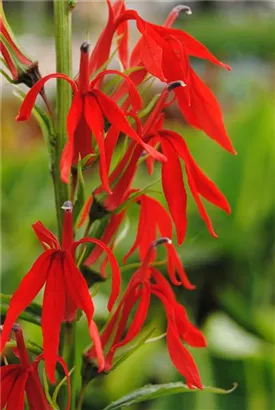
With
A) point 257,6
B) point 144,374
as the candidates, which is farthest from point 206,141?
point 257,6

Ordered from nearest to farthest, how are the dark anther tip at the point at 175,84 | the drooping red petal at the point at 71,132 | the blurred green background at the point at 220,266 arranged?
1. the drooping red petal at the point at 71,132
2. the dark anther tip at the point at 175,84
3. the blurred green background at the point at 220,266

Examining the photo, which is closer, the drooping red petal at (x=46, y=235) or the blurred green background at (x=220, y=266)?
the drooping red petal at (x=46, y=235)

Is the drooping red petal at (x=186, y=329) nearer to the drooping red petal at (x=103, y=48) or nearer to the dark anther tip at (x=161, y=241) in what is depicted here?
the dark anther tip at (x=161, y=241)

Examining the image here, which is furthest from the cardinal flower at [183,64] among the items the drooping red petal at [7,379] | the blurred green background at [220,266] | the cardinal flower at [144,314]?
the blurred green background at [220,266]

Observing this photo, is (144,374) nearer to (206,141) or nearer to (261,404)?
(261,404)

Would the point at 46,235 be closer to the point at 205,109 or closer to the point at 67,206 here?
the point at 67,206

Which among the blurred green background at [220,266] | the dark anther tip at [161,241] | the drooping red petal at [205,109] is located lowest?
the blurred green background at [220,266]

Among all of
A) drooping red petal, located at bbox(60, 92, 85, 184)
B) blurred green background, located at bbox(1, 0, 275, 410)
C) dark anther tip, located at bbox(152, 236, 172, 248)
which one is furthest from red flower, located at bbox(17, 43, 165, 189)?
blurred green background, located at bbox(1, 0, 275, 410)

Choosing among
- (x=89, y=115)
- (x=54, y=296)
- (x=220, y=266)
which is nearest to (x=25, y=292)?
(x=54, y=296)
